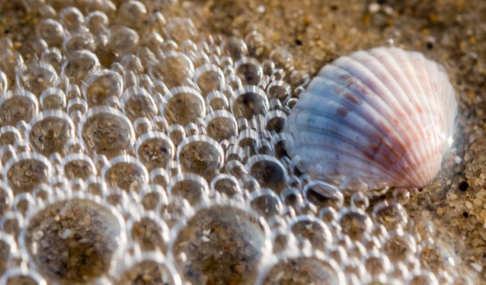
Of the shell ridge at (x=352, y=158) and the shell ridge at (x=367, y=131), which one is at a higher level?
the shell ridge at (x=367, y=131)

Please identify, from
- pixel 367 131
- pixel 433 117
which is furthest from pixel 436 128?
pixel 367 131

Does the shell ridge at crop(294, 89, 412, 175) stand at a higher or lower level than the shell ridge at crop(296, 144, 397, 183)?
higher

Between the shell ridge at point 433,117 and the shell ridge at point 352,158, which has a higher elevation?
the shell ridge at point 433,117

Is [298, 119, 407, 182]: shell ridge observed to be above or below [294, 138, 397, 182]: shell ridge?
above

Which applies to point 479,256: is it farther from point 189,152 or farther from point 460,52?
point 189,152

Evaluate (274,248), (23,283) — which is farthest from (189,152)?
(23,283)
